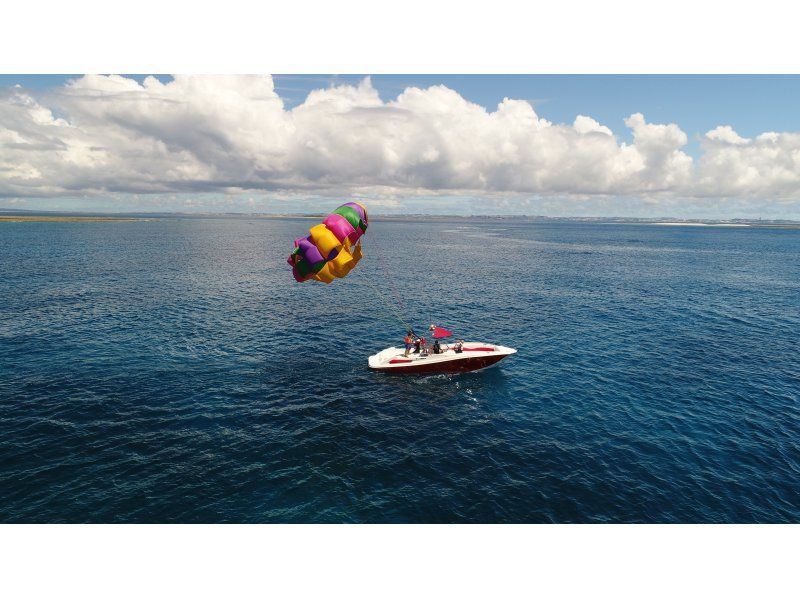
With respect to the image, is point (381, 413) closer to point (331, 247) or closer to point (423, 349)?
point (423, 349)

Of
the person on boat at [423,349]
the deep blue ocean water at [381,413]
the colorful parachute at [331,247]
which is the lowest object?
the deep blue ocean water at [381,413]

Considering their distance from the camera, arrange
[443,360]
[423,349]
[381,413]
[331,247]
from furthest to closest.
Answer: [423,349] < [443,360] < [331,247] < [381,413]

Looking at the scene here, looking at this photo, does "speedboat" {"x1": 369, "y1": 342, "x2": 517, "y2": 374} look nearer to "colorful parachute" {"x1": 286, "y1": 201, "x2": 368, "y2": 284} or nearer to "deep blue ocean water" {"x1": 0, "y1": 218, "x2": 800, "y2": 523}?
"deep blue ocean water" {"x1": 0, "y1": 218, "x2": 800, "y2": 523}

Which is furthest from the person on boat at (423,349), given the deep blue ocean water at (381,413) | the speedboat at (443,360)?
the deep blue ocean water at (381,413)

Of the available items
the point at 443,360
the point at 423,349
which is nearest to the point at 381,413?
the point at 443,360

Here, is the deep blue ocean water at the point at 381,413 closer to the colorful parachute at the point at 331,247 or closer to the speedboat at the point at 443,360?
the speedboat at the point at 443,360

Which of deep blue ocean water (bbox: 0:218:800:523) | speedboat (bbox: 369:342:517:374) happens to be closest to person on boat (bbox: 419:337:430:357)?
speedboat (bbox: 369:342:517:374)

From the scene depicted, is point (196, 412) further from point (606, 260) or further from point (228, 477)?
point (606, 260)
